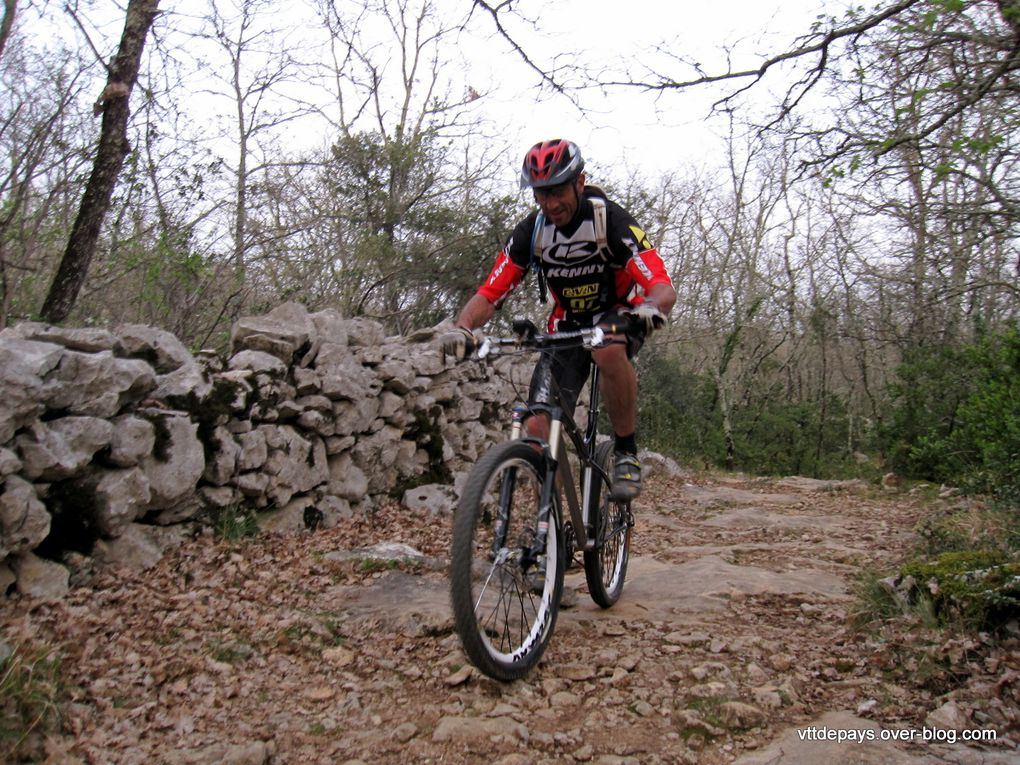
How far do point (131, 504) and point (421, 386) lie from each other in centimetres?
365

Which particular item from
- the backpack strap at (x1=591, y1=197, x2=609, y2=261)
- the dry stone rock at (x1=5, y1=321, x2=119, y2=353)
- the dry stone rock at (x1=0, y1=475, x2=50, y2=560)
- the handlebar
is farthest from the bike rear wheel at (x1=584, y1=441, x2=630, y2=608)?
the dry stone rock at (x1=5, y1=321, x2=119, y2=353)

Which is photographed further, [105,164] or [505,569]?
[105,164]

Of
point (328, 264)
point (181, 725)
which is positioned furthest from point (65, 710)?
point (328, 264)

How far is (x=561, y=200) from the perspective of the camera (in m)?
3.64

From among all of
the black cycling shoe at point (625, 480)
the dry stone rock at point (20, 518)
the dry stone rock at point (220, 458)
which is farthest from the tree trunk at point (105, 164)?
the black cycling shoe at point (625, 480)

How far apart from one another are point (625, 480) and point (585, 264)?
110 centimetres

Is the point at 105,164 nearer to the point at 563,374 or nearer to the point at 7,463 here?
the point at 7,463

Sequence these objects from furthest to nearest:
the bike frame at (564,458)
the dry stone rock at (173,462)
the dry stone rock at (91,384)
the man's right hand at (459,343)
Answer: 1. the dry stone rock at (173,462)
2. the dry stone rock at (91,384)
3. the man's right hand at (459,343)
4. the bike frame at (564,458)

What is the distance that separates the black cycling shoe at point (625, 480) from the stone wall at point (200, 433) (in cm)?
77

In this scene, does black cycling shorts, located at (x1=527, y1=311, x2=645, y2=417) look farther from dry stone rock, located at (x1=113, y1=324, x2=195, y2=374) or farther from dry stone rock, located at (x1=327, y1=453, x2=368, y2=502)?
dry stone rock, located at (x1=327, y1=453, x2=368, y2=502)

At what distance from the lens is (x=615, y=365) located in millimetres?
3584

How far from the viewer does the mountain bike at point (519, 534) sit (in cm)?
276

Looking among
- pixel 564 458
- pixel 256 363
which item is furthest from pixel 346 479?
pixel 564 458

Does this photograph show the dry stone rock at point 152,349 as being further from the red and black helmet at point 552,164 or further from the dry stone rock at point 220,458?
the red and black helmet at point 552,164
